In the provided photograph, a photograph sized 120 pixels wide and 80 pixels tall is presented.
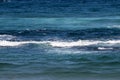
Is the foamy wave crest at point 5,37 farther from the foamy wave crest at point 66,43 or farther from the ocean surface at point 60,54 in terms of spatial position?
the foamy wave crest at point 66,43

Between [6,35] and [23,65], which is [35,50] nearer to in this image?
[23,65]

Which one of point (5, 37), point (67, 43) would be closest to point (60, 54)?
point (67, 43)

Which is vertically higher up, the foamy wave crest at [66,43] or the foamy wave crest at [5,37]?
the foamy wave crest at [66,43]

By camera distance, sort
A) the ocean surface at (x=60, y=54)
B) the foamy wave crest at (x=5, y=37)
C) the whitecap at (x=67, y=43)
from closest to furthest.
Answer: the ocean surface at (x=60, y=54), the whitecap at (x=67, y=43), the foamy wave crest at (x=5, y=37)

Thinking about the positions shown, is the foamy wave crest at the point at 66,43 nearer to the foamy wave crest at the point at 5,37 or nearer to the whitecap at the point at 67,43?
the whitecap at the point at 67,43

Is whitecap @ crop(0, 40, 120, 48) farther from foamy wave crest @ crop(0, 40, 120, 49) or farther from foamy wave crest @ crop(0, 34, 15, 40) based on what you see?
foamy wave crest @ crop(0, 34, 15, 40)

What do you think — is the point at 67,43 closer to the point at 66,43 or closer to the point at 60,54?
the point at 66,43

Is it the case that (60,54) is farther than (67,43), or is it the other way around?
(67,43)

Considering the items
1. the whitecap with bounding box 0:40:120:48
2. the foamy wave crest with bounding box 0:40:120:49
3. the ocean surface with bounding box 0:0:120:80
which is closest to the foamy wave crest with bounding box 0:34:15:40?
the ocean surface with bounding box 0:0:120:80

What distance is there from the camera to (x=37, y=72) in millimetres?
18656

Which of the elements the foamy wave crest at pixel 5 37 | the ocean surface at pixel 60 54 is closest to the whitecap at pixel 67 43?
the ocean surface at pixel 60 54

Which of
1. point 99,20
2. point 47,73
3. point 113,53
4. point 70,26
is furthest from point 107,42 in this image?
point 99,20

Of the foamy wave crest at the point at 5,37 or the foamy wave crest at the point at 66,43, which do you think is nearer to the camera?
the foamy wave crest at the point at 66,43

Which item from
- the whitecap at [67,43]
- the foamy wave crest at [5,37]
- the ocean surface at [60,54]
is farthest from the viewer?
the foamy wave crest at [5,37]
